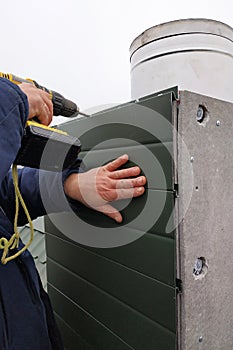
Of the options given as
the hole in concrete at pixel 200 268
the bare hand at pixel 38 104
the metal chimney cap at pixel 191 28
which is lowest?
the hole in concrete at pixel 200 268

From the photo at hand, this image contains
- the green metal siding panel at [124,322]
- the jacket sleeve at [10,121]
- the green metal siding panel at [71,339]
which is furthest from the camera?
the green metal siding panel at [71,339]

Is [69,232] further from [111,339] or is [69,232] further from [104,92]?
[104,92]

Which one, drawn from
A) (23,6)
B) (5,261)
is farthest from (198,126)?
(23,6)

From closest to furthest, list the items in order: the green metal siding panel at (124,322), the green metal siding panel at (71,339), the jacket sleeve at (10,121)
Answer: the jacket sleeve at (10,121) → the green metal siding panel at (124,322) → the green metal siding panel at (71,339)

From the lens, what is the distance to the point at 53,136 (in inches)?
24.5

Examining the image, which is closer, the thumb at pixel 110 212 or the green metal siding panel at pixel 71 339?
the thumb at pixel 110 212

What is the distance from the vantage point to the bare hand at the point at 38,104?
0.59m

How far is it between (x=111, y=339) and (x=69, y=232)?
1.09 ft

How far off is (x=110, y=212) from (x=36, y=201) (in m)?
0.25

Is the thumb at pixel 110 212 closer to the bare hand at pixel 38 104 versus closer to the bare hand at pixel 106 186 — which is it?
the bare hand at pixel 106 186

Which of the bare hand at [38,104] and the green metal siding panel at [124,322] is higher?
the bare hand at [38,104]

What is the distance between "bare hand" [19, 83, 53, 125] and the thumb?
0.24 meters

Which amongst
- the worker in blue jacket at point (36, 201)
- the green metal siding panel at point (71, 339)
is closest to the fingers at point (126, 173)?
the worker in blue jacket at point (36, 201)

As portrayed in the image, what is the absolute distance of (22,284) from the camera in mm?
684
